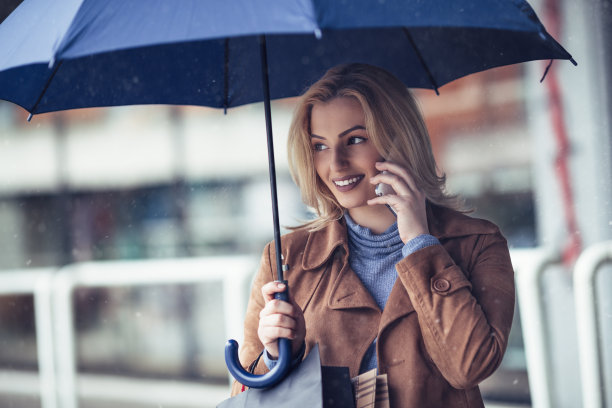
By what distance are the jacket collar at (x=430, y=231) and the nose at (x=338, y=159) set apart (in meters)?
0.20

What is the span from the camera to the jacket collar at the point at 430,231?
5.64 feet

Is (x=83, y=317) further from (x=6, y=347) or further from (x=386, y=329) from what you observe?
(x=386, y=329)

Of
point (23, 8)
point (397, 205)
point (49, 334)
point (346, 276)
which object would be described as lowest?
point (49, 334)

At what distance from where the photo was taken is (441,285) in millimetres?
1560

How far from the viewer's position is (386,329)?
164 cm

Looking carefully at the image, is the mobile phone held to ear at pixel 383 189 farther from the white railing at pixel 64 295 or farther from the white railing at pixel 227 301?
the white railing at pixel 64 295

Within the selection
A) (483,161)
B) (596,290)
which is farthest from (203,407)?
(596,290)

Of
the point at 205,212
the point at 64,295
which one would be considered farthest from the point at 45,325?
the point at 205,212

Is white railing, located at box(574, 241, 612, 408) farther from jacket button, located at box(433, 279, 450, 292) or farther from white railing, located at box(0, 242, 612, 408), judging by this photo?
jacket button, located at box(433, 279, 450, 292)

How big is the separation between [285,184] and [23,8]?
322cm

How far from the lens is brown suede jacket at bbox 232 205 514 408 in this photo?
5.04ft

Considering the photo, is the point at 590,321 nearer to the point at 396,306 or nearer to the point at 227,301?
the point at 396,306

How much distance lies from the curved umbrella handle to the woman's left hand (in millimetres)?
340

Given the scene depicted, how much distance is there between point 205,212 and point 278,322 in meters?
4.36
